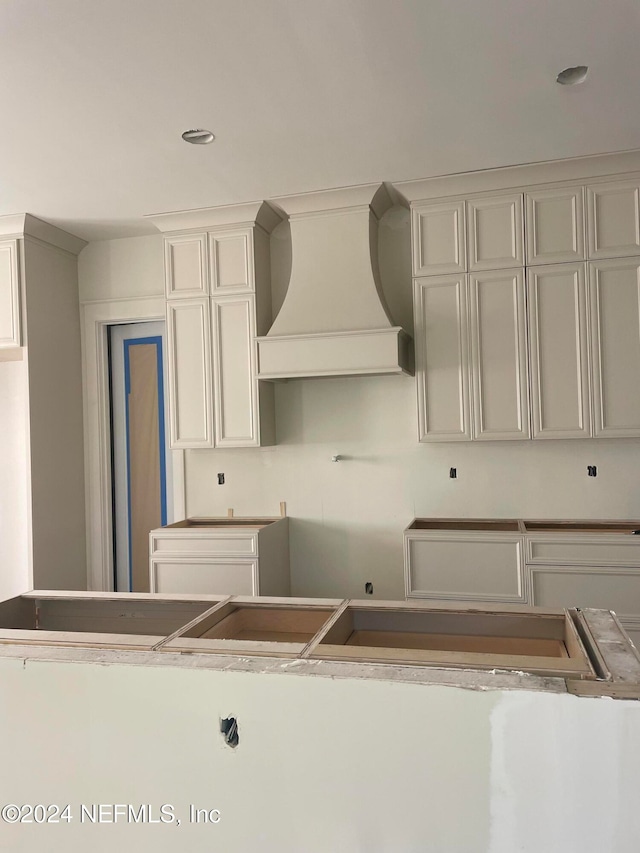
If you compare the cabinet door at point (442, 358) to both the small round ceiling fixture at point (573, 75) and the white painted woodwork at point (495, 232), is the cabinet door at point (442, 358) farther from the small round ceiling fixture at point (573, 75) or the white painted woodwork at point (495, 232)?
the small round ceiling fixture at point (573, 75)

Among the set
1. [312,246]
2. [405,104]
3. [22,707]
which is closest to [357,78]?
[405,104]

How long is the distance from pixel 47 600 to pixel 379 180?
269 cm

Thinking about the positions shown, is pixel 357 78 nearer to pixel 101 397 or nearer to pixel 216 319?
pixel 216 319

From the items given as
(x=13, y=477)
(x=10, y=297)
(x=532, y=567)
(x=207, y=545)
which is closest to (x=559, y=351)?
(x=532, y=567)

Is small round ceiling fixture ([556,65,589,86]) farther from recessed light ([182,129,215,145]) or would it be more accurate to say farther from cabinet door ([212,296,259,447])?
cabinet door ([212,296,259,447])

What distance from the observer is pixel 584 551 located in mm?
3307

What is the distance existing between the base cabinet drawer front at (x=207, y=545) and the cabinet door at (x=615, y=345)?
1977 millimetres

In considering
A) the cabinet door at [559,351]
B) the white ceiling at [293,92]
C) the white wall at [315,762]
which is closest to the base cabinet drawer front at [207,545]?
the cabinet door at [559,351]

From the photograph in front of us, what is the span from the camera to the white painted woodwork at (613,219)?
3.45m

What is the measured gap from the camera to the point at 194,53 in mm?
2379

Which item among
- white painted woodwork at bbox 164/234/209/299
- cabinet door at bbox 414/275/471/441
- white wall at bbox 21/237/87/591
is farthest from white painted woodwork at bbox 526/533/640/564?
white wall at bbox 21/237/87/591

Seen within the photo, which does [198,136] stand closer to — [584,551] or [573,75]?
[573,75]

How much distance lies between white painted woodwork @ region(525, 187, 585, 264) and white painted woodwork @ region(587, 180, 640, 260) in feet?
0.18

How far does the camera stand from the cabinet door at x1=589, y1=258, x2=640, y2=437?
347 centimetres
